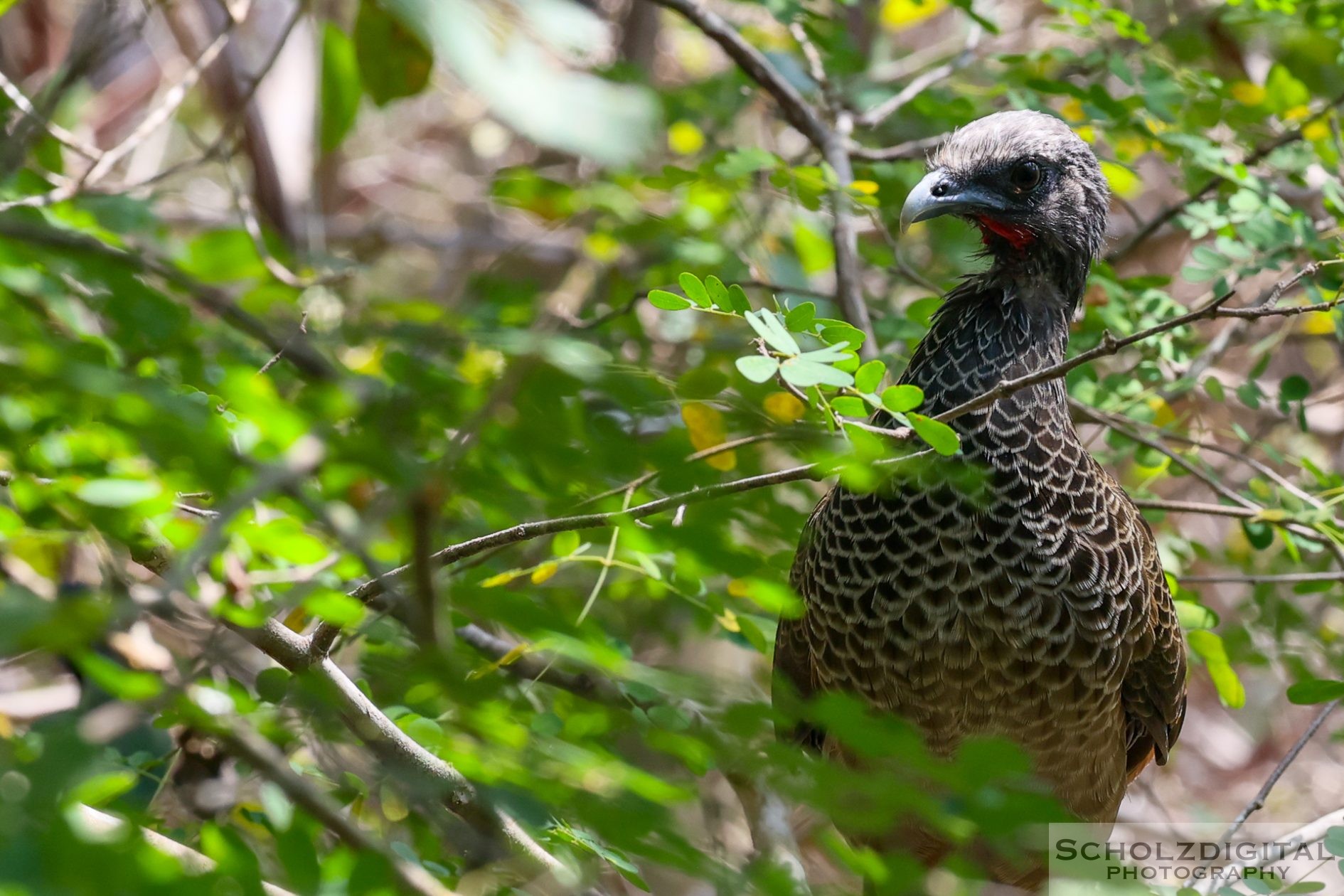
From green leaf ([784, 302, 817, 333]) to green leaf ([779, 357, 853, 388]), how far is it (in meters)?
0.16

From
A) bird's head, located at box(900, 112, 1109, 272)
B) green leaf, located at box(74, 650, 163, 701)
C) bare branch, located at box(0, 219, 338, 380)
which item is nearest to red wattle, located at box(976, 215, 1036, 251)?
bird's head, located at box(900, 112, 1109, 272)

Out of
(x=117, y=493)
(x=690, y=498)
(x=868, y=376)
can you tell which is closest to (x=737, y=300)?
(x=868, y=376)

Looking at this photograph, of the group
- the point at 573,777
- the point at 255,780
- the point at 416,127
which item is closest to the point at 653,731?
the point at 573,777

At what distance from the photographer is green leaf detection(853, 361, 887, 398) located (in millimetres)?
1979

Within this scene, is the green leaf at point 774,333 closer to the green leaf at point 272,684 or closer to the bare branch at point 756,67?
the green leaf at point 272,684

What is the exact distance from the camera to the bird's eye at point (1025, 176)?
10.4ft

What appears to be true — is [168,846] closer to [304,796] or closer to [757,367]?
[304,796]

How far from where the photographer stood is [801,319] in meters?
2.05

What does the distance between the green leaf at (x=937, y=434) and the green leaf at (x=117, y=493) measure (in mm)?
1205

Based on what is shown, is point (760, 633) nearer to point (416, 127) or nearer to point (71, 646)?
point (71, 646)

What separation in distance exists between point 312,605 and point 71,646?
483 millimetres

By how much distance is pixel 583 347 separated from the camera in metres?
1.82

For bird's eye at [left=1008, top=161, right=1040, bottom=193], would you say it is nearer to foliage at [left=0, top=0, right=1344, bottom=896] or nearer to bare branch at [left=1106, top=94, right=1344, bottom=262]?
foliage at [left=0, top=0, right=1344, bottom=896]

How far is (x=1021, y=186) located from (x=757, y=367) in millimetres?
1609
